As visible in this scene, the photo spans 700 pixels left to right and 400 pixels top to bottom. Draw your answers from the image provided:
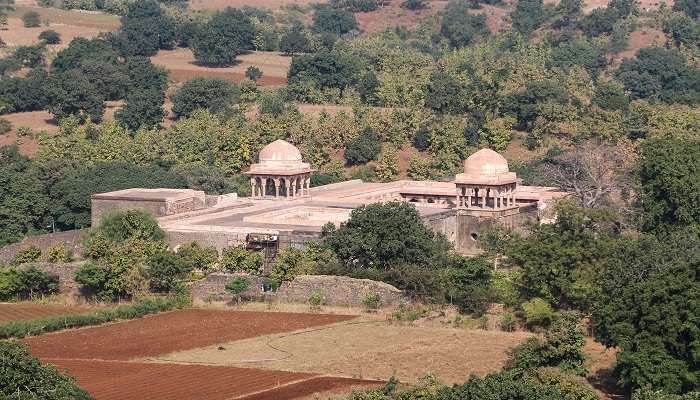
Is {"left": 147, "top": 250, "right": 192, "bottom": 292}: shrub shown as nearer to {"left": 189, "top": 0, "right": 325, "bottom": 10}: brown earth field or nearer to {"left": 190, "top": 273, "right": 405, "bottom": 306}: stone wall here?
{"left": 190, "top": 273, "right": 405, "bottom": 306}: stone wall

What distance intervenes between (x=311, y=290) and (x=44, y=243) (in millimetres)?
11467

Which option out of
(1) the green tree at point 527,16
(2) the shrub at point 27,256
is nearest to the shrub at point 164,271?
(2) the shrub at point 27,256

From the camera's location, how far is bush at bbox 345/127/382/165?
73.9m

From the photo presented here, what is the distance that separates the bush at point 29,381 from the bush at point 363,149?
4123 centimetres

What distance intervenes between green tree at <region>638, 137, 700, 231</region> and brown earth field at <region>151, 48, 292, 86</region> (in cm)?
4086

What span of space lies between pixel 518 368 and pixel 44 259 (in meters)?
20.7

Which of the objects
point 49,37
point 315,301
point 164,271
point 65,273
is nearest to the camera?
point 315,301

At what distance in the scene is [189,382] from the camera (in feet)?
127

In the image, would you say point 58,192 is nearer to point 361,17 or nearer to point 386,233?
point 386,233

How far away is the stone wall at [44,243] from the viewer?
5384 centimetres

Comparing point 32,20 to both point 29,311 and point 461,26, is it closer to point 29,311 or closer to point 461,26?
point 461,26

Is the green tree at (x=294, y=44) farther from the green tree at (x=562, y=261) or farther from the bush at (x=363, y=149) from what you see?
the green tree at (x=562, y=261)

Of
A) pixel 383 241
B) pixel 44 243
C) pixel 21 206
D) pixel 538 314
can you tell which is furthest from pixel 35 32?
pixel 538 314

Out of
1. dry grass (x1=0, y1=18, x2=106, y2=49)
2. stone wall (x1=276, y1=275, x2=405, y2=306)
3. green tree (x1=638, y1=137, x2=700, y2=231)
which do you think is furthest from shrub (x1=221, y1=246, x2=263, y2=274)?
dry grass (x1=0, y1=18, x2=106, y2=49)
